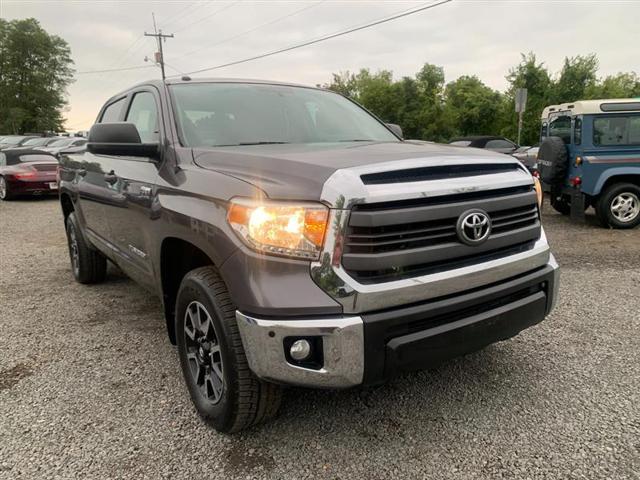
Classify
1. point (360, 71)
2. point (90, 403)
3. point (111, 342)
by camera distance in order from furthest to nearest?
point (360, 71) < point (111, 342) < point (90, 403)

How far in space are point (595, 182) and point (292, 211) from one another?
7.24 meters

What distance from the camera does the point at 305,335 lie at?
79.4 inches

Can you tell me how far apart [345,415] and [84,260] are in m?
3.54

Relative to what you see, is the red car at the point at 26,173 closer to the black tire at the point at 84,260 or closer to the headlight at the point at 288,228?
the black tire at the point at 84,260

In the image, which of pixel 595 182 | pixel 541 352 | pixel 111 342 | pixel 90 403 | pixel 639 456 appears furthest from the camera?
pixel 595 182

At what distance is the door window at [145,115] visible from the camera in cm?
328

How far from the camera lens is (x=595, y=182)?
25.6ft

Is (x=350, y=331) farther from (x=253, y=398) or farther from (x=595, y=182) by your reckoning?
(x=595, y=182)

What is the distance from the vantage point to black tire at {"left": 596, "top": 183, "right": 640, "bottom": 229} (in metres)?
7.83

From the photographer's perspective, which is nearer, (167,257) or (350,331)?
(350,331)

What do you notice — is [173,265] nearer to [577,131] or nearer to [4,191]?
[577,131]

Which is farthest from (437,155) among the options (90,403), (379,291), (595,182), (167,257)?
(595,182)

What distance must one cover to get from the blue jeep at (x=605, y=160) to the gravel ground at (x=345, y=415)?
431 cm

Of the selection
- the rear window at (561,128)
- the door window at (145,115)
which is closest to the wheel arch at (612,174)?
the rear window at (561,128)
